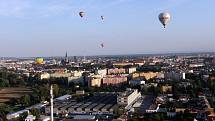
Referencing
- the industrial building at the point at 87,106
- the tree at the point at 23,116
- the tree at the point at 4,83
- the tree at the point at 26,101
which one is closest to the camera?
the tree at the point at 23,116

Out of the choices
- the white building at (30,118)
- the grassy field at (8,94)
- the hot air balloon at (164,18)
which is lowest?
the grassy field at (8,94)

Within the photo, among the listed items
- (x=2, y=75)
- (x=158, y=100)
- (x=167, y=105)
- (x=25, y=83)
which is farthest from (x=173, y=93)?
(x=2, y=75)

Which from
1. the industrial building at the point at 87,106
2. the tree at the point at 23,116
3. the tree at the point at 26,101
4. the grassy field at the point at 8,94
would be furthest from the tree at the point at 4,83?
the tree at the point at 23,116

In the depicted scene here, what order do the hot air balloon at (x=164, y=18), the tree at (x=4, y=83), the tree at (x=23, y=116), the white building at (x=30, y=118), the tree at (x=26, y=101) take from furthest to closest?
the tree at (x=4, y=83), the tree at (x=26, y=101), the tree at (x=23, y=116), the white building at (x=30, y=118), the hot air balloon at (x=164, y=18)

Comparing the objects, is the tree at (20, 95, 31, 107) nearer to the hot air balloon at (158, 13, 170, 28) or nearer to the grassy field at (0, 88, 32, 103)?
the grassy field at (0, 88, 32, 103)

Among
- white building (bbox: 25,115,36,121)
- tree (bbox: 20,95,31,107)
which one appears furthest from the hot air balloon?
tree (bbox: 20,95,31,107)

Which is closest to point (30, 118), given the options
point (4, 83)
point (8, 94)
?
point (8, 94)

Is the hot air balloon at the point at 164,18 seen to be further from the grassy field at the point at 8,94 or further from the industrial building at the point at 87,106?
the grassy field at the point at 8,94

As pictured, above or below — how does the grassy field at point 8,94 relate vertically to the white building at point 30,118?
below

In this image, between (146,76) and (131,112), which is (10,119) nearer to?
(131,112)

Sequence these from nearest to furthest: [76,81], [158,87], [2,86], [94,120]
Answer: [94,120]
[158,87]
[2,86]
[76,81]

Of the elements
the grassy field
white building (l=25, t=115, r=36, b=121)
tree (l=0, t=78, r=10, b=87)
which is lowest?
the grassy field
